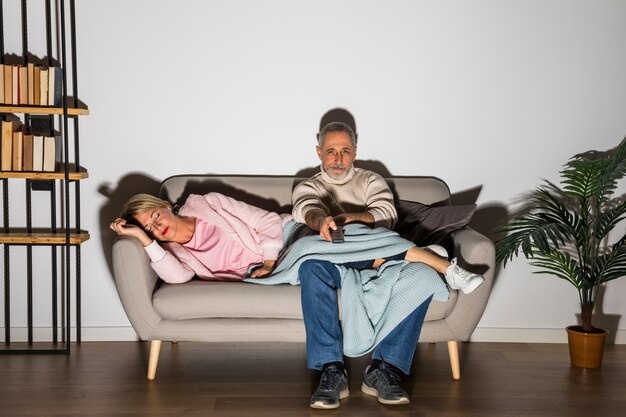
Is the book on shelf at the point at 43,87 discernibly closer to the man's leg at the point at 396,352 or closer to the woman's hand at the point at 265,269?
the woman's hand at the point at 265,269

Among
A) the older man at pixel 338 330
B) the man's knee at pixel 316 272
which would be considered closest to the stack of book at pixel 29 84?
the older man at pixel 338 330

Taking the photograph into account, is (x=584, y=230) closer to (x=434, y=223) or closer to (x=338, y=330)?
(x=434, y=223)

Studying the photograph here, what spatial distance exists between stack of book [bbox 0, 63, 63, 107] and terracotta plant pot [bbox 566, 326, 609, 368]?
2505 mm

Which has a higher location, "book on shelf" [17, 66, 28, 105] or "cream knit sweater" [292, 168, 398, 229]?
"book on shelf" [17, 66, 28, 105]

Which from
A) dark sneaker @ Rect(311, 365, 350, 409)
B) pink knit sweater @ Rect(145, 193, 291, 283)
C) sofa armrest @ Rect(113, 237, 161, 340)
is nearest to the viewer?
dark sneaker @ Rect(311, 365, 350, 409)

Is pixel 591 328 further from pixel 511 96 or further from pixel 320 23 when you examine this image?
Result: pixel 320 23

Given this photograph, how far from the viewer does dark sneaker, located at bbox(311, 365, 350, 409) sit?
2.73 m

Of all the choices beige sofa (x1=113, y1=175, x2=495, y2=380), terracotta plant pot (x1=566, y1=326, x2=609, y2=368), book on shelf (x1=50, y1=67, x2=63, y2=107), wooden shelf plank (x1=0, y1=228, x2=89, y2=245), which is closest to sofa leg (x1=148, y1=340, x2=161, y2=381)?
beige sofa (x1=113, y1=175, x2=495, y2=380)

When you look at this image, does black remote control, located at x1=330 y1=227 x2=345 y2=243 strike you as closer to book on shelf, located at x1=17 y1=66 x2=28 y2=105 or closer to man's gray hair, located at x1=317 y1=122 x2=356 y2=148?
man's gray hair, located at x1=317 y1=122 x2=356 y2=148

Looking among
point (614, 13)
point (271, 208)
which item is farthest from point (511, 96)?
point (271, 208)

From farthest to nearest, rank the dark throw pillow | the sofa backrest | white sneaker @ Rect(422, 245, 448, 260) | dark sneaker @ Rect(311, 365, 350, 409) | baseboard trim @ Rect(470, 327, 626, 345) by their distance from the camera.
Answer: baseboard trim @ Rect(470, 327, 626, 345) → the sofa backrest → the dark throw pillow → white sneaker @ Rect(422, 245, 448, 260) → dark sneaker @ Rect(311, 365, 350, 409)

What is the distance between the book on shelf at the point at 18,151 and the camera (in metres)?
3.42

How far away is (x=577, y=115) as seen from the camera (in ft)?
12.3

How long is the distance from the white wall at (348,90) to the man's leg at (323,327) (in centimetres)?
97
